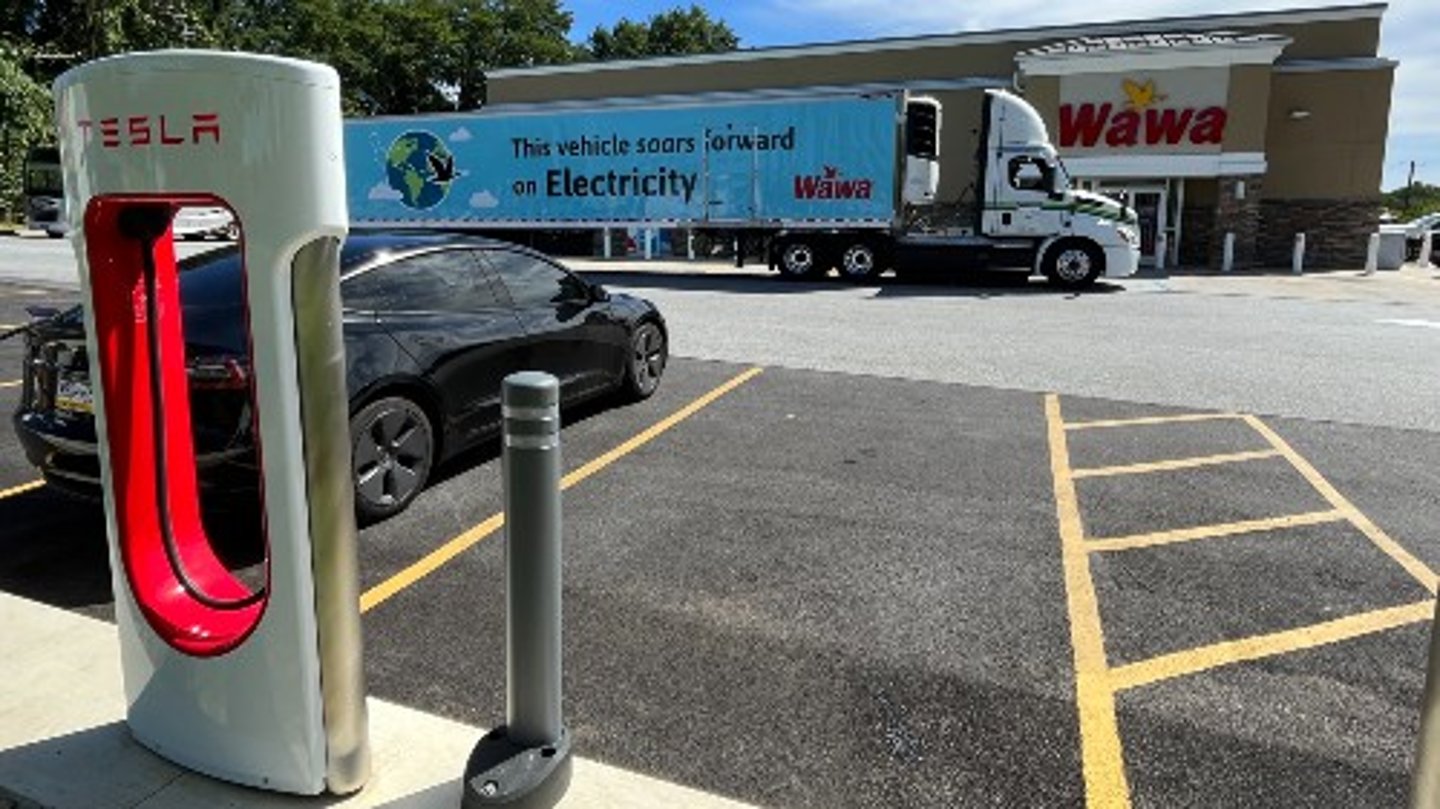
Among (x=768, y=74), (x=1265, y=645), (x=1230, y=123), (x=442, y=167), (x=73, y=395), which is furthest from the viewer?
(x=768, y=74)

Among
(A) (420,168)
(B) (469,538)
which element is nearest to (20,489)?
(B) (469,538)

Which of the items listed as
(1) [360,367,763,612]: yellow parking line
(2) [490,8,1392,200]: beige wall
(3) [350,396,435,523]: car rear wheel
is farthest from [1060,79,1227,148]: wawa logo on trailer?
(3) [350,396,435,523]: car rear wheel

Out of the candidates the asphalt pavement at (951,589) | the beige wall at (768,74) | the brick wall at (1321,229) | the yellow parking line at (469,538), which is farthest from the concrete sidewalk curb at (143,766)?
the beige wall at (768,74)

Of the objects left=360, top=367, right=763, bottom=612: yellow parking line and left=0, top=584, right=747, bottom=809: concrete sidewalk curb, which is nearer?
left=0, top=584, right=747, bottom=809: concrete sidewalk curb

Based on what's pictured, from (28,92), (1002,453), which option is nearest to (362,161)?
(28,92)

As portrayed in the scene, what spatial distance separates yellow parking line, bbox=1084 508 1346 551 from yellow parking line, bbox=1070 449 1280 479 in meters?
0.91

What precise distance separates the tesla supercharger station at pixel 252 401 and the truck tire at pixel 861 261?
656 inches

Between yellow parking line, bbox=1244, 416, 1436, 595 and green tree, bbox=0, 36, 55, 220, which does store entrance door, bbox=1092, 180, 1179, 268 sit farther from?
green tree, bbox=0, 36, 55, 220

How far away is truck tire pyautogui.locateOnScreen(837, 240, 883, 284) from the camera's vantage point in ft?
61.4

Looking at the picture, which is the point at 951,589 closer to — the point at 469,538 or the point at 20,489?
the point at 469,538

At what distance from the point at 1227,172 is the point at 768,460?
22.0m

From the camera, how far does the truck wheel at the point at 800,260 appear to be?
63.2 ft

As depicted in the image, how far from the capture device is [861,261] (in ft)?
61.7

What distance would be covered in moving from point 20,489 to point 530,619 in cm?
407
